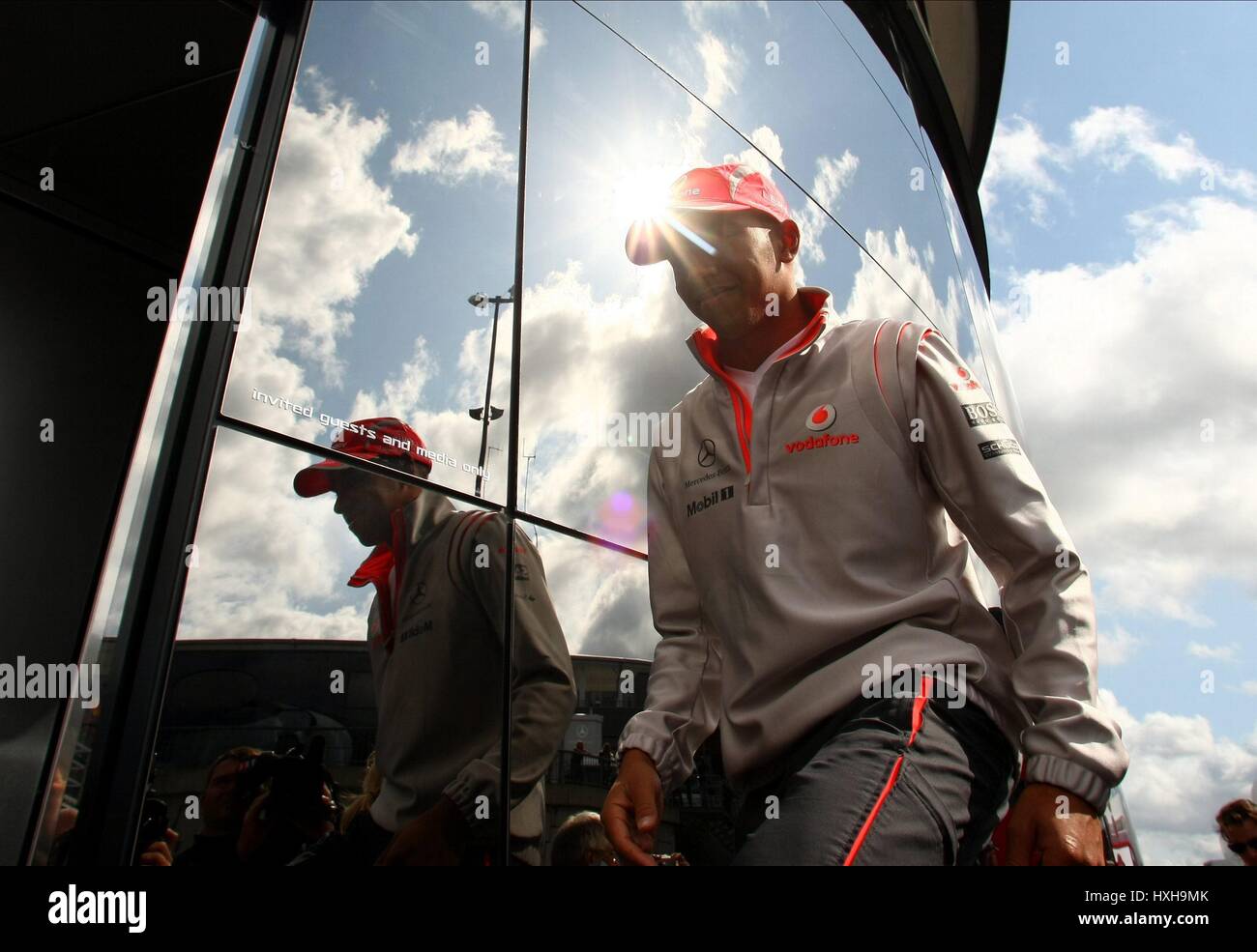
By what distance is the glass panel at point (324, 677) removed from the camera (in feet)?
5.72

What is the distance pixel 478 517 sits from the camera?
2.30 meters

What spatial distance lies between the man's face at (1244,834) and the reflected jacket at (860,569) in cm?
273

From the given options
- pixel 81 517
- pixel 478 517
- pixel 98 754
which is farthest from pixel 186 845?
pixel 81 517

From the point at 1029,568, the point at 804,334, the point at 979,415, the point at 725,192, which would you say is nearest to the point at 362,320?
the point at 725,192

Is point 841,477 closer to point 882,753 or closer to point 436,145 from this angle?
point 882,753

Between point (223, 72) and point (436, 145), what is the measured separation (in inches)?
87.9

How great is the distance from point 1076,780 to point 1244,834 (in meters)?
3.07

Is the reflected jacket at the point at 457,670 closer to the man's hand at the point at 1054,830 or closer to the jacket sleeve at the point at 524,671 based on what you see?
the jacket sleeve at the point at 524,671

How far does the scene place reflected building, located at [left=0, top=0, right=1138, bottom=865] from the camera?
5.94 feet

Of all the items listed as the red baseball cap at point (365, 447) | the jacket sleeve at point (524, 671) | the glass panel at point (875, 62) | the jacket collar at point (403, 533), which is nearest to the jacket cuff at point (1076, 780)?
the jacket sleeve at point (524, 671)

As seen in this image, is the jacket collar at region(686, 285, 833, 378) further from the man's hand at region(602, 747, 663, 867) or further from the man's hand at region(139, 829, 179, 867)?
the man's hand at region(139, 829, 179, 867)

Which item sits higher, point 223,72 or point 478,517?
point 223,72

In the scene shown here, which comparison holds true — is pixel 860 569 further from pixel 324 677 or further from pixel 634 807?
pixel 324 677

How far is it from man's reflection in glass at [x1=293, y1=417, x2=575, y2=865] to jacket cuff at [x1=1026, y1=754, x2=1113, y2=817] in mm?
1207
